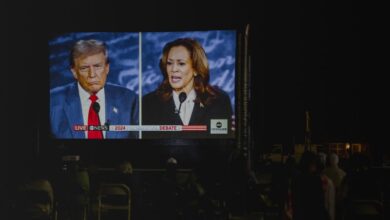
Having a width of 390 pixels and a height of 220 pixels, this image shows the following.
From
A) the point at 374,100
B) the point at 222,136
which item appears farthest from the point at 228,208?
the point at 374,100

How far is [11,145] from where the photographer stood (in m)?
11.7

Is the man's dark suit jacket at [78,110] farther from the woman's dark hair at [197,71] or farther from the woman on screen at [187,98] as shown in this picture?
the woman's dark hair at [197,71]

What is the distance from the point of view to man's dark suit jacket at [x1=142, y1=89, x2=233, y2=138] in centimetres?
1173

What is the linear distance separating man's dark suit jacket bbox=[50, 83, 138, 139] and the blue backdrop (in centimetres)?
18

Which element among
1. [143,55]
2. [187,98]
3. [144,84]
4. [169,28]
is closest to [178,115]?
[187,98]

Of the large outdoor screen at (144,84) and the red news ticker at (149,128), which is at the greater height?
the large outdoor screen at (144,84)

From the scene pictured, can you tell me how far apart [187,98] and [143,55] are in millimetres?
1338

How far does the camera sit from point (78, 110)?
39.3ft

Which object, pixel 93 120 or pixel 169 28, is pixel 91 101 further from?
pixel 169 28

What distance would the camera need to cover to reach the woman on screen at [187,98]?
1174cm

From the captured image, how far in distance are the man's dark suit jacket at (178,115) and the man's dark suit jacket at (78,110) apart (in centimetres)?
28

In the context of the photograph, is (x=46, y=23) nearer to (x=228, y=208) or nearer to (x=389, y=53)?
(x=228, y=208)

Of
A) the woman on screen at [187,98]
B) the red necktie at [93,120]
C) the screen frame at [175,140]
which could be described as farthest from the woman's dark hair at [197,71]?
the red necktie at [93,120]

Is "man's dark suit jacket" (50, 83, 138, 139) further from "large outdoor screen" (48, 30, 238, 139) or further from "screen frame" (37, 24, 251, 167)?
"screen frame" (37, 24, 251, 167)
